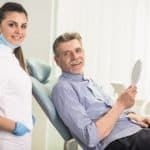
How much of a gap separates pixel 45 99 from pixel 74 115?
0.17m

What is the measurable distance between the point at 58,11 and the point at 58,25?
4.1 inches

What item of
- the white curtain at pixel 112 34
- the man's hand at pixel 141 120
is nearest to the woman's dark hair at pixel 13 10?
the man's hand at pixel 141 120

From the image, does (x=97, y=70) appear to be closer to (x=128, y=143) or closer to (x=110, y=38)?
(x=110, y=38)

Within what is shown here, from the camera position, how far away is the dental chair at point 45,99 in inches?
68.2

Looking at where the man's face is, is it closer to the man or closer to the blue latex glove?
the man

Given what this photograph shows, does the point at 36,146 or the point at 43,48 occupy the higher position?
the point at 43,48

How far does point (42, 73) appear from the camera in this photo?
1913 millimetres

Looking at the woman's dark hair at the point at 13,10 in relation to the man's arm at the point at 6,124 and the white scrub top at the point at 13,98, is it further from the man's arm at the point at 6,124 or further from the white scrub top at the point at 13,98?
the man's arm at the point at 6,124

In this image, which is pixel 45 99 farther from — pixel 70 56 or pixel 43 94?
pixel 70 56

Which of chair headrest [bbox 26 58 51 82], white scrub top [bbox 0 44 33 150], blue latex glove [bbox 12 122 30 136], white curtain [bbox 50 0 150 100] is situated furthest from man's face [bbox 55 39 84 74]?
white curtain [bbox 50 0 150 100]

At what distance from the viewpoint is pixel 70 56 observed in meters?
1.86

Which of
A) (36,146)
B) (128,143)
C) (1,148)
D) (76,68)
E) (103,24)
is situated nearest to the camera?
(1,148)

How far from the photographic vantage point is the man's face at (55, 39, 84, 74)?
6.08 ft

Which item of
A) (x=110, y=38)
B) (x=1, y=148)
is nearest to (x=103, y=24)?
(x=110, y=38)
